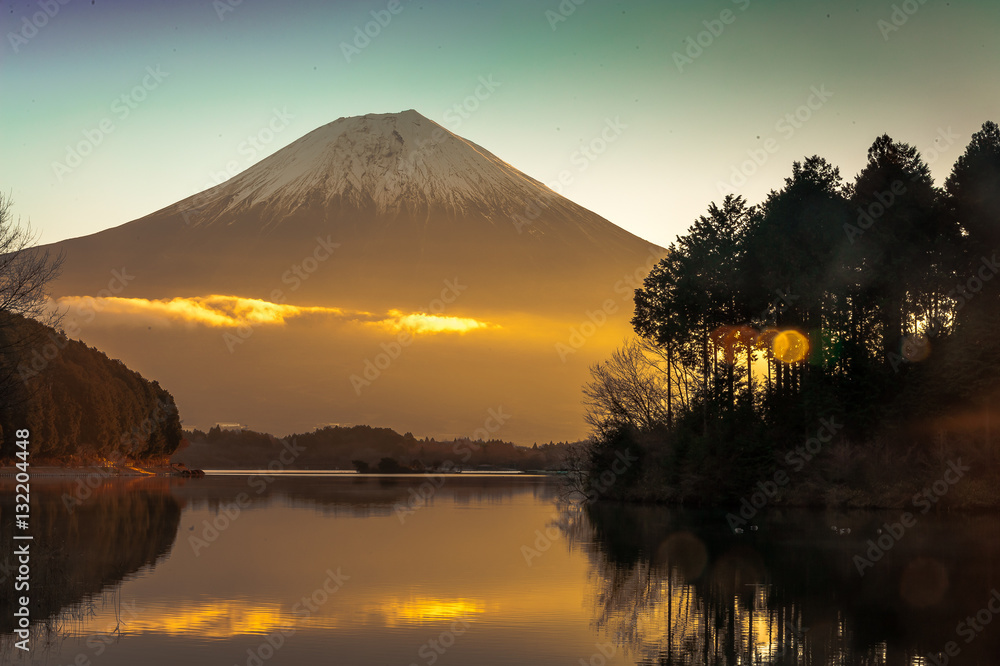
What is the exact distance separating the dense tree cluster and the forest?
168ft

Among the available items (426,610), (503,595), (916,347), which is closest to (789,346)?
(916,347)

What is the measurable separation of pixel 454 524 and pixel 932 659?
31.1 metres

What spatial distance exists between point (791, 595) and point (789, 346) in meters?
48.7

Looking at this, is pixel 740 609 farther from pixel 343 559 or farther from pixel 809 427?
pixel 809 427

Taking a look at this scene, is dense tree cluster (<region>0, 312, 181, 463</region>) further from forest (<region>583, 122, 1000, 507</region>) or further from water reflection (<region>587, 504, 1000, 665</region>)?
water reflection (<region>587, 504, 1000, 665</region>)

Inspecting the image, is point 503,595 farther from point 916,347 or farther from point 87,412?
point 87,412

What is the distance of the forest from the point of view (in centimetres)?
5831

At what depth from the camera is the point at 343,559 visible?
29812 mm

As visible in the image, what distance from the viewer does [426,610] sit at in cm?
2059

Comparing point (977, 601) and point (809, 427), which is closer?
point (977, 601)

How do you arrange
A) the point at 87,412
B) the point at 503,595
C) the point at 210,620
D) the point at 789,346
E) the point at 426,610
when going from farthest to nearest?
1. the point at 87,412
2. the point at 789,346
3. the point at 503,595
4. the point at 426,610
5. the point at 210,620

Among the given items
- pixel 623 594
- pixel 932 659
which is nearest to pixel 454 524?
pixel 623 594

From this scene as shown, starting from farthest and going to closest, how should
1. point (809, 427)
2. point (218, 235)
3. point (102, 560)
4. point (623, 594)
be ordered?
point (218, 235)
point (809, 427)
point (102, 560)
point (623, 594)

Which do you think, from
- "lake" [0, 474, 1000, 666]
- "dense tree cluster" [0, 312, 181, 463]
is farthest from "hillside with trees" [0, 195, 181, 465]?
"lake" [0, 474, 1000, 666]
